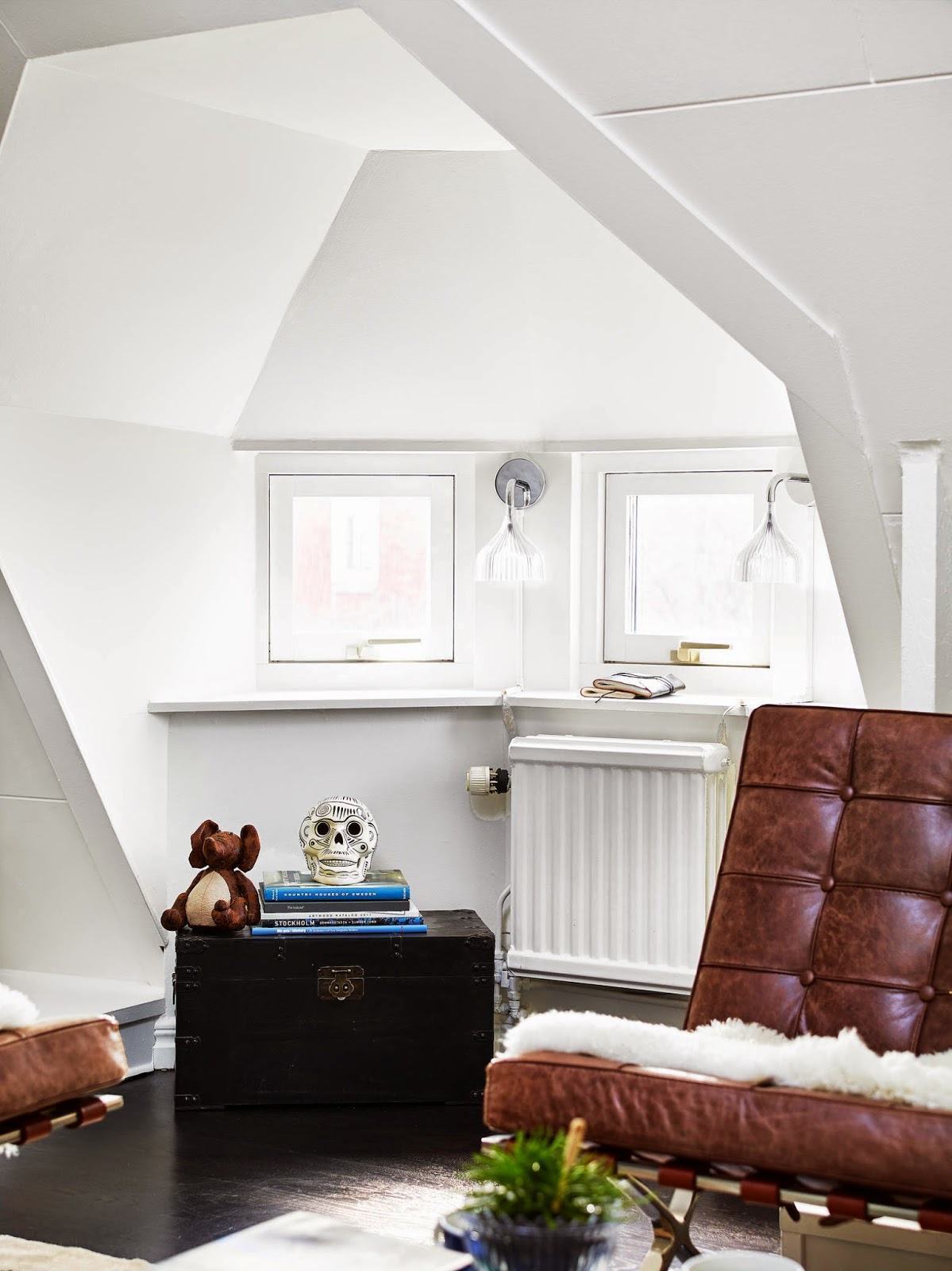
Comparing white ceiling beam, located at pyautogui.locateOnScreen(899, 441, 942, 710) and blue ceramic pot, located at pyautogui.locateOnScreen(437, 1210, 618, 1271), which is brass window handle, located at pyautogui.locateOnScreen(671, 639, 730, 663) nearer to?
white ceiling beam, located at pyautogui.locateOnScreen(899, 441, 942, 710)

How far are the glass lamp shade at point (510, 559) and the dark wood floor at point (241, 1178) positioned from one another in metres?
1.21

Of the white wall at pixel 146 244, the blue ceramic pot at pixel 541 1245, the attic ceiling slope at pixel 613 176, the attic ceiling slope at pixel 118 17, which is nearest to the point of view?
the blue ceramic pot at pixel 541 1245

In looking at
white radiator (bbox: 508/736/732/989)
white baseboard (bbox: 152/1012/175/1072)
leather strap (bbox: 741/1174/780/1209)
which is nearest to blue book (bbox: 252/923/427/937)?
white radiator (bbox: 508/736/732/989)

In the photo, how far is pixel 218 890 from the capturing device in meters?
3.14

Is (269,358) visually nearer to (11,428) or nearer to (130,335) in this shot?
(130,335)

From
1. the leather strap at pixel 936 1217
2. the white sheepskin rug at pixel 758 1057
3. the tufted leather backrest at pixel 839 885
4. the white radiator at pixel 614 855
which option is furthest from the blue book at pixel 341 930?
the leather strap at pixel 936 1217

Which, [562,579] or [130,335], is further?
[562,579]

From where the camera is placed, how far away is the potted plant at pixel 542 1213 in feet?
3.88

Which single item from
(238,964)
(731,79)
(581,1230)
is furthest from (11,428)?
(581,1230)

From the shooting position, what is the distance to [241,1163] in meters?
2.71

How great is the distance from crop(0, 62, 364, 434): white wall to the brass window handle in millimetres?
1207

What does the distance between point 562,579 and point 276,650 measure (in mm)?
737

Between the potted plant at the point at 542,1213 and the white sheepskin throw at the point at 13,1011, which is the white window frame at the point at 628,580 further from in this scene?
the potted plant at the point at 542,1213

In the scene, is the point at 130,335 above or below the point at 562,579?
above
